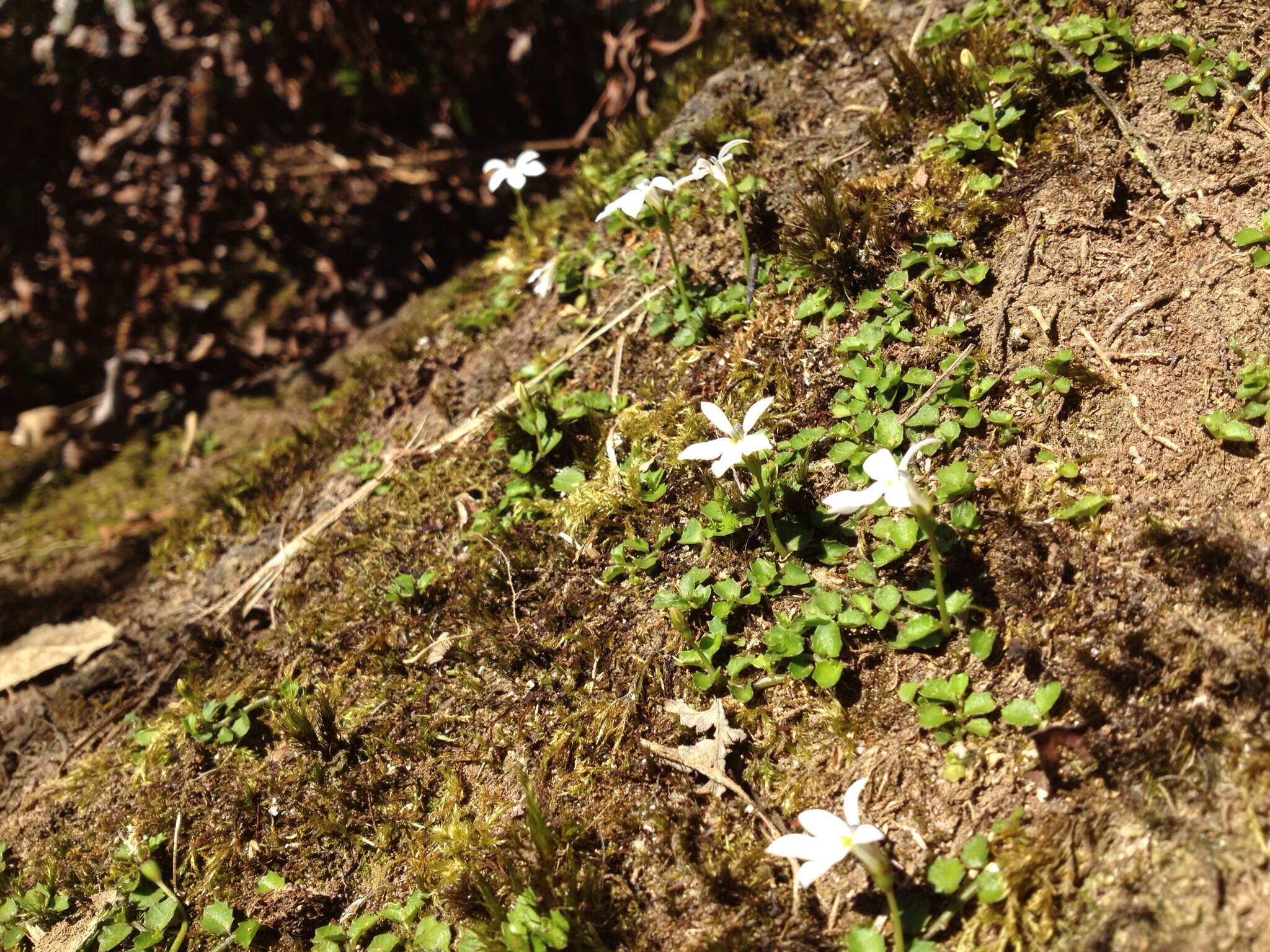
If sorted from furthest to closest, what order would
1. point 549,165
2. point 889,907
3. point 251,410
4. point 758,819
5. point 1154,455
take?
1. point 549,165
2. point 251,410
3. point 1154,455
4. point 758,819
5. point 889,907

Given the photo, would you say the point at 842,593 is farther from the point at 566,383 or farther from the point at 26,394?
the point at 26,394

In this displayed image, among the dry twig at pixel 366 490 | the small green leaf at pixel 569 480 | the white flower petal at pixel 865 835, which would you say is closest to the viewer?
the white flower petal at pixel 865 835

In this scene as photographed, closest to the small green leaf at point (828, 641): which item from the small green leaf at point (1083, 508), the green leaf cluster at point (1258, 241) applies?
the small green leaf at point (1083, 508)

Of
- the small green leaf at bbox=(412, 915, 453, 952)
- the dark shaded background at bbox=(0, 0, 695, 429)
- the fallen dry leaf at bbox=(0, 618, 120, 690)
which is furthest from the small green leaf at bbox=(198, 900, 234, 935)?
the dark shaded background at bbox=(0, 0, 695, 429)

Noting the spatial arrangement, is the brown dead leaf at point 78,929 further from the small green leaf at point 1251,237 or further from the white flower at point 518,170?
the small green leaf at point 1251,237

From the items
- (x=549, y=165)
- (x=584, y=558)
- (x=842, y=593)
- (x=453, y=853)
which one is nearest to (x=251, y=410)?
(x=549, y=165)

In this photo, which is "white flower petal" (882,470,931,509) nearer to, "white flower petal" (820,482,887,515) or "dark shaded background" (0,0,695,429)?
"white flower petal" (820,482,887,515)
